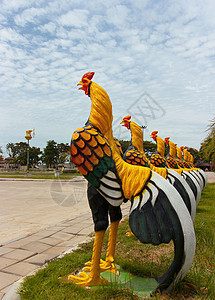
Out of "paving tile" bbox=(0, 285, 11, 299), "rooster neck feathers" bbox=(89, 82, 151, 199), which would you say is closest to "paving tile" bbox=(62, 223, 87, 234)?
"paving tile" bbox=(0, 285, 11, 299)

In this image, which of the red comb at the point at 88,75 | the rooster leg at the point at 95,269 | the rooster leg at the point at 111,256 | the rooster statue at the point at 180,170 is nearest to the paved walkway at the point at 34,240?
the rooster leg at the point at 95,269

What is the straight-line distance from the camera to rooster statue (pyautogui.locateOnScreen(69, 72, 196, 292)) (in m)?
2.09

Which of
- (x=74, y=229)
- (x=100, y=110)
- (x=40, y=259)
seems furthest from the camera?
(x=74, y=229)

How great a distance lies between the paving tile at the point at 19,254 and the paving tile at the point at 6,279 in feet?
1.98

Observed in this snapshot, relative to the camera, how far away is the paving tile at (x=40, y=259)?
3598 millimetres

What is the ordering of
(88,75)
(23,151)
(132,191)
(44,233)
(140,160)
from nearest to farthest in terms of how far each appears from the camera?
1. (132,191)
2. (88,75)
3. (140,160)
4. (44,233)
5. (23,151)

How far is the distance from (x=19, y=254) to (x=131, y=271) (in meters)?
2.00

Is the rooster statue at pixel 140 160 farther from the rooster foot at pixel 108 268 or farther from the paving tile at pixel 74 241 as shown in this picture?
the paving tile at pixel 74 241

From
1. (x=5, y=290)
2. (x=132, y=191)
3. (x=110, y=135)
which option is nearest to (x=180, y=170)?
(x=110, y=135)

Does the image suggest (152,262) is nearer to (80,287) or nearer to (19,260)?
(80,287)

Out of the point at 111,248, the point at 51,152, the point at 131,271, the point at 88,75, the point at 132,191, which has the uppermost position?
the point at 51,152

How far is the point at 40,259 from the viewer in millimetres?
3727

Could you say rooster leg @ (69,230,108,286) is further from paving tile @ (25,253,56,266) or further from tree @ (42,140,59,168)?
tree @ (42,140,59,168)

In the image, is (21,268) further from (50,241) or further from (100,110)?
(100,110)
